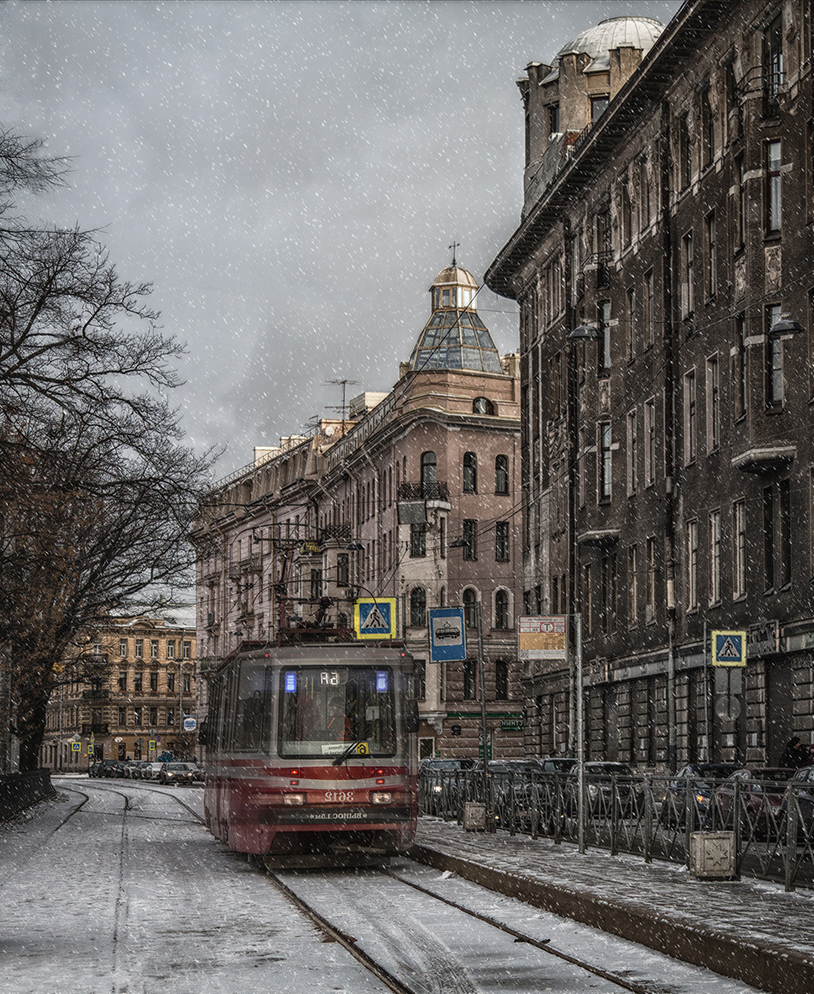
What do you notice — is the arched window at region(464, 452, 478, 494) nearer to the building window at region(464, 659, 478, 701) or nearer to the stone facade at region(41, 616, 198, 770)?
the building window at region(464, 659, 478, 701)

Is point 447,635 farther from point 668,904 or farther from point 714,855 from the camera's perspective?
point 668,904

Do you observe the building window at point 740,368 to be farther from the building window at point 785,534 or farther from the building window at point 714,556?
the building window at point 714,556

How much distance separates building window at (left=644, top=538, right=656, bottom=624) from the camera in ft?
146

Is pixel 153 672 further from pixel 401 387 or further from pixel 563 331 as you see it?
pixel 563 331

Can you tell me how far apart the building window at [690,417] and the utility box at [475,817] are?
16433 millimetres

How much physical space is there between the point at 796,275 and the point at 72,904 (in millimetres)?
23240

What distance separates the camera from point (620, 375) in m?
48.4

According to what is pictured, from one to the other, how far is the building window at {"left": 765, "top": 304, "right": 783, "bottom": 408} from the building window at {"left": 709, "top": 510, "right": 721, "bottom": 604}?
4747 mm

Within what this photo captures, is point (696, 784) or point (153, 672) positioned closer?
point (696, 784)

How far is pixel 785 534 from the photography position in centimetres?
3516

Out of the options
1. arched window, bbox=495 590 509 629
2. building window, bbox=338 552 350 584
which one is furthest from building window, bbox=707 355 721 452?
building window, bbox=338 552 350 584

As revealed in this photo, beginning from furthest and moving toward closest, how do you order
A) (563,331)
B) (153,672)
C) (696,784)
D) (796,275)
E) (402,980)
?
1. (153,672)
2. (563,331)
3. (796,275)
4. (696,784)
5. (402,980)

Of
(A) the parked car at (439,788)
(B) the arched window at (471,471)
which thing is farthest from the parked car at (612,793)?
(B) the arched window at (471,471)

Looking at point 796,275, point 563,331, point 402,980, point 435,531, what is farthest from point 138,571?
point 435,531
